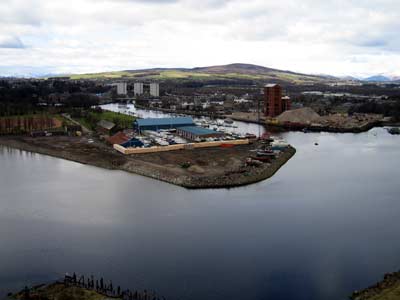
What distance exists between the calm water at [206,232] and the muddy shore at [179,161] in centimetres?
25

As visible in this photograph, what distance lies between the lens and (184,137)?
35.2ft

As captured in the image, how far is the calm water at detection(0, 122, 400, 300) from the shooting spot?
3594 mm

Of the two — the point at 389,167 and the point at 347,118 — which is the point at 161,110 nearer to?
the point at 347,118

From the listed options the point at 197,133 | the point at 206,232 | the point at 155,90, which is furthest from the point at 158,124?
the point at 155,90

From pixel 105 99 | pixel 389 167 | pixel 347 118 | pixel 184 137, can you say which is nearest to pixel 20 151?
pixel 184 137

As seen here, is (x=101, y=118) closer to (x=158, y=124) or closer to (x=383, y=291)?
(x=158, y=124)

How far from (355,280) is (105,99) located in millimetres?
22252

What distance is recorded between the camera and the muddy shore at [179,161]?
665cm

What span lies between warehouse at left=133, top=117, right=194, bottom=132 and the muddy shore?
5.42 ft

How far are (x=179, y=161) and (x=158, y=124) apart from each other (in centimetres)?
406

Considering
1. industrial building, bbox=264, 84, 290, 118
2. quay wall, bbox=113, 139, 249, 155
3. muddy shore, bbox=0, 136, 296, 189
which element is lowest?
muddy shore, bbox=0, 136, 296, 189

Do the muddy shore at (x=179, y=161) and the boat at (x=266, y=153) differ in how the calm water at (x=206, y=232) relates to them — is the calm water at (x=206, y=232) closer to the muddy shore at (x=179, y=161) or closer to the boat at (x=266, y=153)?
the muddy shore at (x=179, y=161)

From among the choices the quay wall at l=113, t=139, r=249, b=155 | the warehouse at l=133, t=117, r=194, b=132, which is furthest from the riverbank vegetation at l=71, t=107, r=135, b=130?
the quay wall at l=113, t=139, r=249, b=155

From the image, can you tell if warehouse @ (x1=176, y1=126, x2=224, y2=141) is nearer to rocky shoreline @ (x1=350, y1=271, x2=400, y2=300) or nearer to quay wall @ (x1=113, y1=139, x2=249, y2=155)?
quay wall @ (x1=113, y1=139, x2=249, y2=155)
